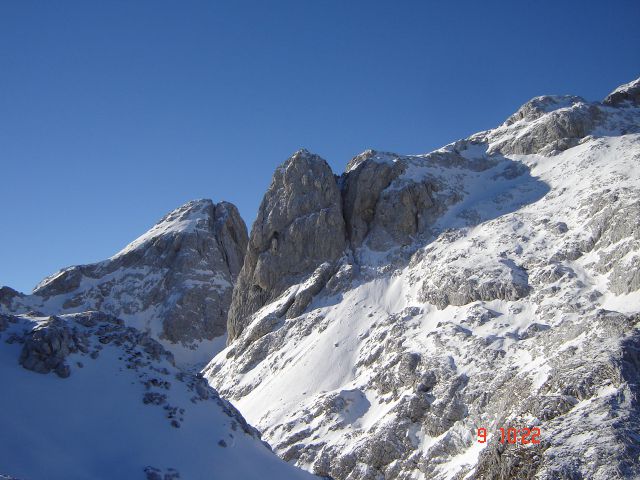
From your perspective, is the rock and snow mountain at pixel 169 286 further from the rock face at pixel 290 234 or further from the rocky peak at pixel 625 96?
the rocky peak at pixel 625 96

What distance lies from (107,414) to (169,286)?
74821mm

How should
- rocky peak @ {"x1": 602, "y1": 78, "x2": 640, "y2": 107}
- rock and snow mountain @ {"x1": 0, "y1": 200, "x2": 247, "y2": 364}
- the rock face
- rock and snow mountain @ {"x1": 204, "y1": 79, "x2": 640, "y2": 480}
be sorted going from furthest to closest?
rock and snow mountain @ {"x1": 0, "y1": 200, "x2": 247, "y2": 364}
rocky peak @ {"x1": 602, "y1": 78, "x2": 640, "y2": 107}
the rock face
rock and snow mountain @ {"x1": 204, "y1": 79, "x2": 640, "y2": 480}

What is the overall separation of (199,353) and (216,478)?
66.0 m

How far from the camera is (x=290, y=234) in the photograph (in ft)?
246

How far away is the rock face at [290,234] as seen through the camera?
7375cm

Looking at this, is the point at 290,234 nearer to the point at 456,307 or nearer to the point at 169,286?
the point at 456,307

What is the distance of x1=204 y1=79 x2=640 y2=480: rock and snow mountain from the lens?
105 feet

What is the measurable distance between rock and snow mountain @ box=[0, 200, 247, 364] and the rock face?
17109mm

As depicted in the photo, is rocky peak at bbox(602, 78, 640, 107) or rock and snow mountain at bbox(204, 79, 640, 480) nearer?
rock and snow mountain at bbox(204, 79, 640, 480)

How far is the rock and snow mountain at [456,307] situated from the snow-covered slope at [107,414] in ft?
42.8
